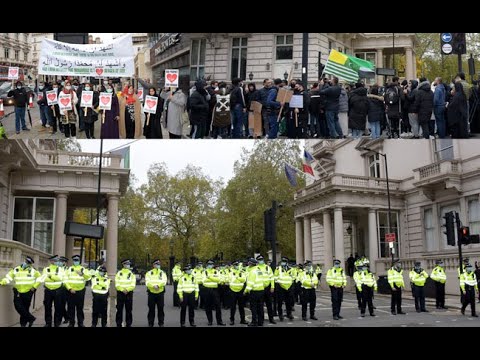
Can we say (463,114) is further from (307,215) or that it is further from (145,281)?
(145,281)

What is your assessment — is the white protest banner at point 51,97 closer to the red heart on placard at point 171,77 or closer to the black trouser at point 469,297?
the red heart on placard at point 171,77

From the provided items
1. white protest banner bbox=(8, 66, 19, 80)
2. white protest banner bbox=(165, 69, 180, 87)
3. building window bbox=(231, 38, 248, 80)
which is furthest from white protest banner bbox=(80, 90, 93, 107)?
building window bbox=(231, 38, 248, 80)

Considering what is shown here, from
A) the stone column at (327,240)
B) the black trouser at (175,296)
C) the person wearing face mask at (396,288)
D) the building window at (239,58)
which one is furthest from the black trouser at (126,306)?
the building window at (239,58)

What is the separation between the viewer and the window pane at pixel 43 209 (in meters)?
19.1

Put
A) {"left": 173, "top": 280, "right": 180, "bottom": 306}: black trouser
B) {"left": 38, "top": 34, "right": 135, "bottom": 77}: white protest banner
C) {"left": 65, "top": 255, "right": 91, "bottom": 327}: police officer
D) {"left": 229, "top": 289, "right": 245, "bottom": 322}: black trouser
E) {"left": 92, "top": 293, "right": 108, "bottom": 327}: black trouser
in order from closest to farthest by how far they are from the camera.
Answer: {"left": 65, "top": 255, "right": 91, "bottom": 327}: police officer, {"left": 92, "top": 293, "right": 108, "bottom": 327}: black trouser, {"left": 229, "top": 289, "right": 245, "bottom": 322}: black trouser, {"left": 173, "top": 280, "right": 180, "bottom": 306}: black trouser, {"left": 38, "top": 34, "right": 135, "bottom": 77}: white protest banner

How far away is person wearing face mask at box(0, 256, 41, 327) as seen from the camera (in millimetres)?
13578

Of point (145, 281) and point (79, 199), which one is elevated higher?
point (79, 199)

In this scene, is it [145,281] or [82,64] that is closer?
[145,281]

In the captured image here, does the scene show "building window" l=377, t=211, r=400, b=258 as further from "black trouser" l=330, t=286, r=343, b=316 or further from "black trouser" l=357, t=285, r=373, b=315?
"black trouser" l=330, t=286, r=343, b=316

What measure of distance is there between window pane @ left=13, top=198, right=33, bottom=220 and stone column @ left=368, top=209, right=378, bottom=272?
407 inches

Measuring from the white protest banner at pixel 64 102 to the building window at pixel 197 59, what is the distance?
11.3ft
